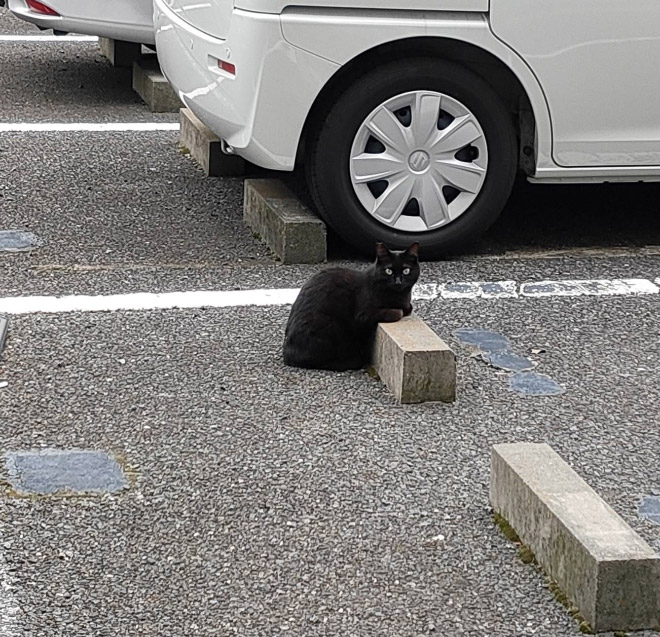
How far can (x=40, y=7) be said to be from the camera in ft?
30.6

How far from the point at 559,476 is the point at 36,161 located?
519 cm

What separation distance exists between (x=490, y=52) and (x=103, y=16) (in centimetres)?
413

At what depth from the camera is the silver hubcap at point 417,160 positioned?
5961 millimetres

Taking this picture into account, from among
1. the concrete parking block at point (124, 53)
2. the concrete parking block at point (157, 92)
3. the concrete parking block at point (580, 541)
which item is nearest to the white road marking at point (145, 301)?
the concrete parking block at point (580, 541)

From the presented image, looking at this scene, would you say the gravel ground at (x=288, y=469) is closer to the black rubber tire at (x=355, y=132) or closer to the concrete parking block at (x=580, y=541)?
the concrete parking block at (x=580, y=541)

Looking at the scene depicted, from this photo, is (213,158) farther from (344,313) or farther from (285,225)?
(344,313)

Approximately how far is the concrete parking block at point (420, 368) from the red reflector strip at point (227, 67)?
1.79 m

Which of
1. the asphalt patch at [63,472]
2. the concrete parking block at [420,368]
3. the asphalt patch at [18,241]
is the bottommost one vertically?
the asphalt patch at [18,241]

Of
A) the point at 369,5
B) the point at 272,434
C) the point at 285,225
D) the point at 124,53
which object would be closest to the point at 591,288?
the point at 285,225

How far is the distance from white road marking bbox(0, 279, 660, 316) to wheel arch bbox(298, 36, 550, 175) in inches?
26.2

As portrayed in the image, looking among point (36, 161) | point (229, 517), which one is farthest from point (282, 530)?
point (36, 161)

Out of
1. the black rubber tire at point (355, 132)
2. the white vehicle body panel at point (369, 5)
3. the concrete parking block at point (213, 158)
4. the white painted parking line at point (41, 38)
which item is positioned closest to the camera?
the white vehicle body panel at point (369, 5)

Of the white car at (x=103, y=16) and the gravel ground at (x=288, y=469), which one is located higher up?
the white car at (x=103, y=16)

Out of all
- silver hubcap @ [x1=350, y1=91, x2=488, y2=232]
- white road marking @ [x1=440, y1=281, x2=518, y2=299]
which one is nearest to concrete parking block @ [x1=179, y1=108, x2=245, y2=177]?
silver hubcap @ [x1=350, y1=91, x2=488, y2=232]
